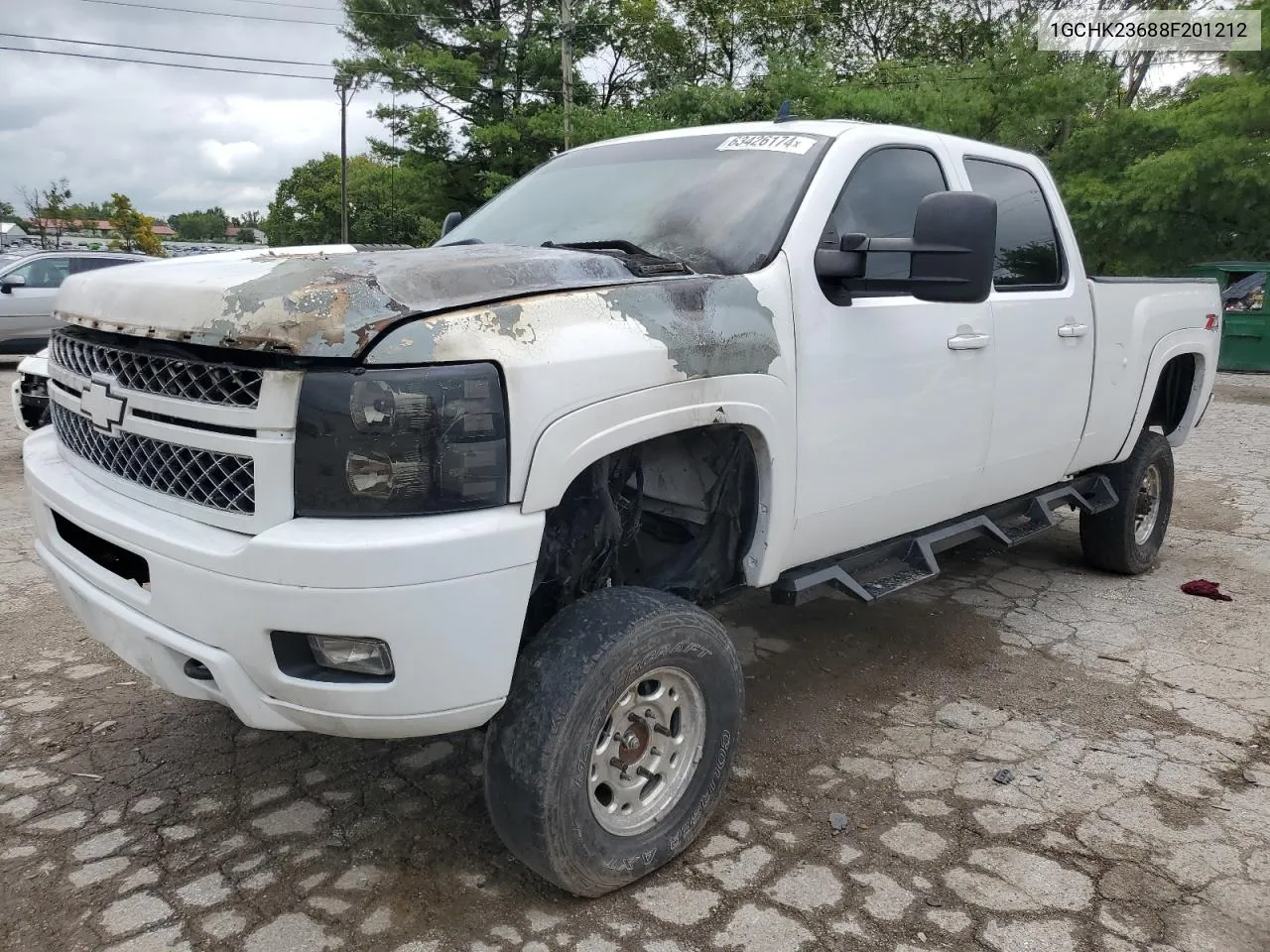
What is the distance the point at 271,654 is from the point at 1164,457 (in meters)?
4.85

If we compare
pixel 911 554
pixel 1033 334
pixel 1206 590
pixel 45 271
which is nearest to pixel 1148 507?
pixel 1206 590

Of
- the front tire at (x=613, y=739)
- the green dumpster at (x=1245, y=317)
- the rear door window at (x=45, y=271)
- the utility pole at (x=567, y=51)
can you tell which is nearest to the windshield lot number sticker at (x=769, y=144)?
the front tire at (x=613, y=739)

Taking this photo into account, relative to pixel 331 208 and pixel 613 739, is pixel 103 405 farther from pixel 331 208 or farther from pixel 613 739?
pixel 331 208

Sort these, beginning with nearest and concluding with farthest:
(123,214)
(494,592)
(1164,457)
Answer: (494,592) < (1164,457) < (123,214)

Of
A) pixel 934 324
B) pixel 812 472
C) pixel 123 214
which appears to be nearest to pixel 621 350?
pixel 812 472

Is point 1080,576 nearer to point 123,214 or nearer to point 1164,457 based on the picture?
point 1164,457

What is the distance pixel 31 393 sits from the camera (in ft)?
16.2

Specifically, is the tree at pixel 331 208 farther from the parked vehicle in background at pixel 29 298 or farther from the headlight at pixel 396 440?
the headlight at pixel 396 440

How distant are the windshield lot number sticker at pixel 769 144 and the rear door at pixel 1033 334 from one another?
0.91 metres

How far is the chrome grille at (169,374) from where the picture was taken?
213 cm

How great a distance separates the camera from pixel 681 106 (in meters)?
20.9

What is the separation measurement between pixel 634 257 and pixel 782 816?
1664mm

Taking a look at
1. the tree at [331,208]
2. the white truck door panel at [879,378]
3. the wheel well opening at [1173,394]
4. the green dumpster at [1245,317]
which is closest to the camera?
the white truck door panel at [879,378]

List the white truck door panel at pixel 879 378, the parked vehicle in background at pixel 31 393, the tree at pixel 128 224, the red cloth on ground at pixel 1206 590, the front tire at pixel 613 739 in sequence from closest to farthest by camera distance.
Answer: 1. the front tire at pixel 613 739
2. the white truck door panel at pixel 879 378
3. the parked vehicle in background at pixel 31 393
4. the red cloth on ground at pixel 1206 590
5. the tree at pixel 128 224
